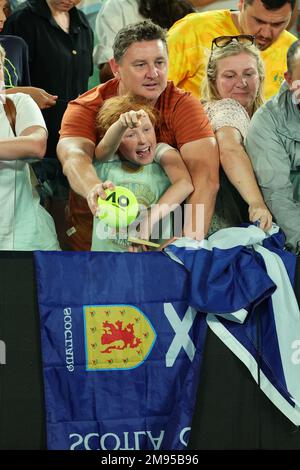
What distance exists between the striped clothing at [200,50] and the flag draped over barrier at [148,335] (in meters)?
1.19

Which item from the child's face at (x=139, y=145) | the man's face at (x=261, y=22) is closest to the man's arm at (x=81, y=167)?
the child's face at (x=139, y=145)

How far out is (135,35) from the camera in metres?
4.08

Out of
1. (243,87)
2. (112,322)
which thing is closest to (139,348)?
(112,322)

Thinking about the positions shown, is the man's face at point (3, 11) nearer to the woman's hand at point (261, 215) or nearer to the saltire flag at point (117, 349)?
the saltire flag at point (117, 349)

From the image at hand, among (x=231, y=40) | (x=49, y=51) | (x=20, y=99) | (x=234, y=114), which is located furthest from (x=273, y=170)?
(x=49, y=51)

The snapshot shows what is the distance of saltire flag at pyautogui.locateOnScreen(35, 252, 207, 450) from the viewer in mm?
3662

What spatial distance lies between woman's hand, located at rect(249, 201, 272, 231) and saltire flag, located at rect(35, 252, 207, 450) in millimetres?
370

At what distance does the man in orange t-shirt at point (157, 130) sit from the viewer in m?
3.81

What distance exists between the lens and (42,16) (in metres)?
4.74

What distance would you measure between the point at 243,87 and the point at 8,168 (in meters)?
1.14

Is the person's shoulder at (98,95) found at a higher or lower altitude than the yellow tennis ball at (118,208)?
higher

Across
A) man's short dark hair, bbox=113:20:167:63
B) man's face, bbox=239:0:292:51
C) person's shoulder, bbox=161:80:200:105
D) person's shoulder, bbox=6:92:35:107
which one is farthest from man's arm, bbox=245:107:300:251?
person's shoulder, bbox=6:92:35:107

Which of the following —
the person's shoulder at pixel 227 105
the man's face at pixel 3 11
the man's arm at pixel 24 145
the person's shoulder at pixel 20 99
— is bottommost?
the man's arm at pixel 24 145

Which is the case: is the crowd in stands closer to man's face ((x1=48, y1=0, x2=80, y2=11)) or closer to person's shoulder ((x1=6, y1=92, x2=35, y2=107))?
person's shoulder ((x1=6, y1=92, x2=35, y2=107))
